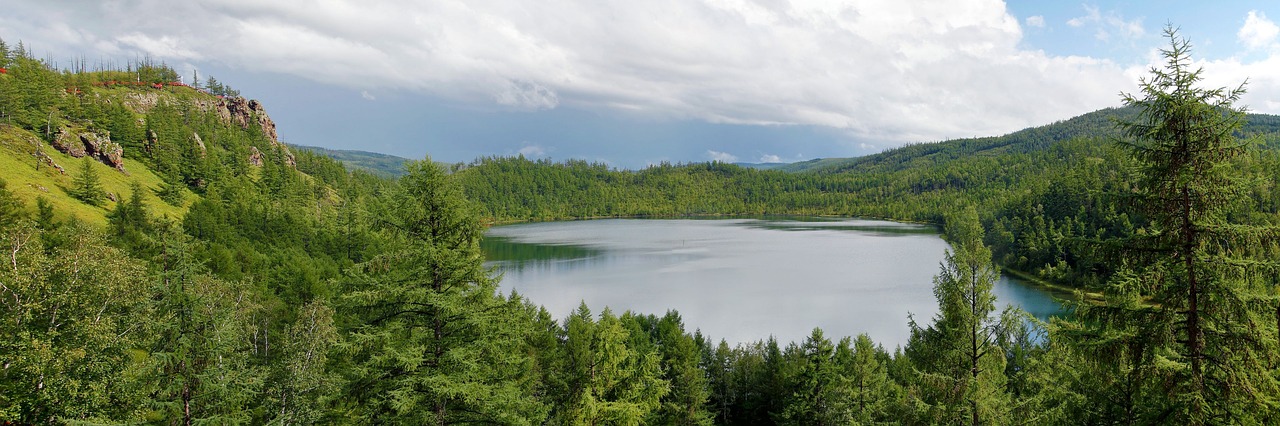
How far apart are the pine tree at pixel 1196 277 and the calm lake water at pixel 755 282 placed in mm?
21311

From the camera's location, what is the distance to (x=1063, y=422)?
42.5 ft

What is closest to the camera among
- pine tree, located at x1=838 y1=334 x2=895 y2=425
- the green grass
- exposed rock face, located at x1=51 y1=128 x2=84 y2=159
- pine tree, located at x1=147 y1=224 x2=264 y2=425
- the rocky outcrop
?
pine tree, located at x1=147 y1=224 x2=264 y2=425

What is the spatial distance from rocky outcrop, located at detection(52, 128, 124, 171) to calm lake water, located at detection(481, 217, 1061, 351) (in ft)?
158

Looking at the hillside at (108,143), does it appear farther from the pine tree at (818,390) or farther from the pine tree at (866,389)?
the pine tree at (866,389)

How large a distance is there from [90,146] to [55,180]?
20710 mm

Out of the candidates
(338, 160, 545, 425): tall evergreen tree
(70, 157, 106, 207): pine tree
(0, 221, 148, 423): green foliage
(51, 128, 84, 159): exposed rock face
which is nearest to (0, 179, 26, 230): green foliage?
(0, 221, 148, 423): green foliage

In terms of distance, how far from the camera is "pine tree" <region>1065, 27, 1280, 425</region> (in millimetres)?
6074

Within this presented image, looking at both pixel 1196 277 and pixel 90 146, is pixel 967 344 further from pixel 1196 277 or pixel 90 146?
pixel 90 146

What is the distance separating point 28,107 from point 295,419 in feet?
282

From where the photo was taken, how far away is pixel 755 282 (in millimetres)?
65250

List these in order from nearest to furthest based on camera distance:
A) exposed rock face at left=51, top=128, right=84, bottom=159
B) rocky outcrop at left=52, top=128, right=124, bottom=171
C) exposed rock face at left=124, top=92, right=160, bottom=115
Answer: exposed rock face at left=51, top=128, right=84, bottom=159
rocky outcrop at left=52, top=128, right=124, bottom=171
exposed rock face at left=124, top=92, right=160, bottom=115

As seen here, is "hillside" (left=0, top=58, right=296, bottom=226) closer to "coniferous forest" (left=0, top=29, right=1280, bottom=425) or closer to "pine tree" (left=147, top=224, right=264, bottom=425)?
"pine tree" (left=147, top=224, right=264, bottom=425)

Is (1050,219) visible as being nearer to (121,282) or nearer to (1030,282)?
(1030,282)

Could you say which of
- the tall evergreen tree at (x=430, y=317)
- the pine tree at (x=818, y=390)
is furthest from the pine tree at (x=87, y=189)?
the pine tree at (x=818, y=390)
